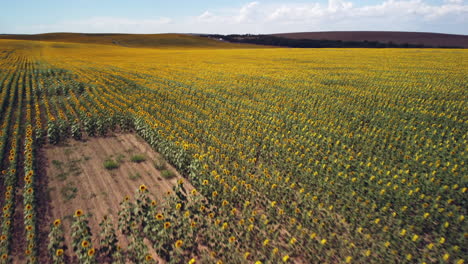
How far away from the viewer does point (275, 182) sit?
6746mm

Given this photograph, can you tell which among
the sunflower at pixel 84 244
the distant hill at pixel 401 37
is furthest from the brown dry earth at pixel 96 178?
the distant hill at pixel 401 37

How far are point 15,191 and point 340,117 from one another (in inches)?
464

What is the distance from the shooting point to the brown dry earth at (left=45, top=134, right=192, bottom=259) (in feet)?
19.7

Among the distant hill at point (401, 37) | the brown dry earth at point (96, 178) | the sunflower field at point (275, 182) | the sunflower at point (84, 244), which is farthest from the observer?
the distant hill at point (401, 37)

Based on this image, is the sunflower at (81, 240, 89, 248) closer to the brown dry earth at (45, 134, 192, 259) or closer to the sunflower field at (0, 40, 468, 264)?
the sunflower field at (0, 40, 468, 264)

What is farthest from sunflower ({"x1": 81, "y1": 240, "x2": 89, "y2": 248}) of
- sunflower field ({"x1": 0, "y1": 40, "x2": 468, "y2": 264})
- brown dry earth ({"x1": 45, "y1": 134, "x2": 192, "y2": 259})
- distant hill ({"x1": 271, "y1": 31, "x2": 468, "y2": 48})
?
distant hill ({"x1": 271, "y1": 31, "x2": 468, "y2": 48})

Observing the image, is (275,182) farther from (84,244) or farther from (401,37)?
(401,37)

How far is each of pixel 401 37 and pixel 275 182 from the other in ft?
245

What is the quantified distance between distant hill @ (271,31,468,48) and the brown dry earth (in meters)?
72.1

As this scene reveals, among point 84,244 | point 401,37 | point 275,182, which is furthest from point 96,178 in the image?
point 401,37

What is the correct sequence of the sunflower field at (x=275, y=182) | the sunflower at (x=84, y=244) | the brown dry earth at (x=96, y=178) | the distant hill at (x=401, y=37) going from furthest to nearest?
the distant hill at (x=401, y=37) < the brown dry earth at (x=96, y=178) < the sunflower field at (x=275, y=182) < the sunflower at (x=84, y=244)

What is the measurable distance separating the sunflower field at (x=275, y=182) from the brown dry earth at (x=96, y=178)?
29cm

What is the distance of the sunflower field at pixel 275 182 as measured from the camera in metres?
4.78

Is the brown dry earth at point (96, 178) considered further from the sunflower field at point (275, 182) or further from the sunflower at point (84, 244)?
the sunflower at point (84, 244)
